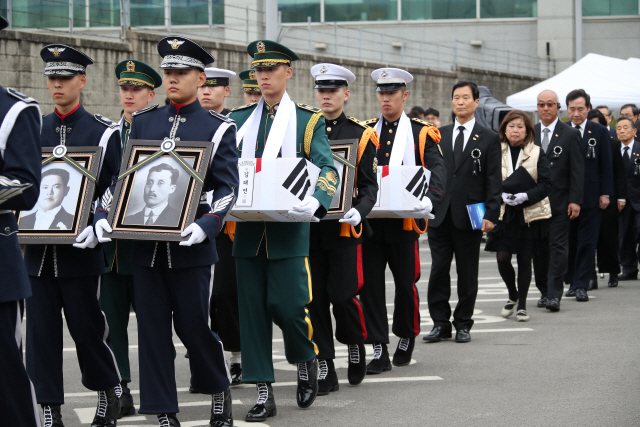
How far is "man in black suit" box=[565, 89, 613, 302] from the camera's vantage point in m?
11.3

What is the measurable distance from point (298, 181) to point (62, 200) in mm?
1355

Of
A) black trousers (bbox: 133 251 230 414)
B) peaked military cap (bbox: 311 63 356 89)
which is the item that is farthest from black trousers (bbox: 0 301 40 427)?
peaked military cap (bbox: 311 63 356 89)

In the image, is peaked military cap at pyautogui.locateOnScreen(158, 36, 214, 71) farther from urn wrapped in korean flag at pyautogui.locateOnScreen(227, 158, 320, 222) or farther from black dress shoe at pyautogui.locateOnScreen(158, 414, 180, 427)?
black dress shoe at pyautogui.locateOnScreen(158, 414, 180, 427)

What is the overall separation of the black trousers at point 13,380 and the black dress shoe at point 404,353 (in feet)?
13.0

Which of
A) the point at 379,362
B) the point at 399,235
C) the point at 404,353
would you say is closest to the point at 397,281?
the point at 399,235

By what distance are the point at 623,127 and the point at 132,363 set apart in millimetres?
8307

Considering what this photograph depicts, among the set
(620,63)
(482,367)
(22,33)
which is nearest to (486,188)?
(482,367)

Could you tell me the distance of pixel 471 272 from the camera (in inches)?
338

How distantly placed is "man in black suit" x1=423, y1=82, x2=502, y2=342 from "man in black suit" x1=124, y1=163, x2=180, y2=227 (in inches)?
150

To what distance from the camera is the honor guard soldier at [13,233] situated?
4.02 meters

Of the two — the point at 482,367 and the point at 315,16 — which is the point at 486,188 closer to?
the point at 482,367

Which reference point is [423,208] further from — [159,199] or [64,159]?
[64,159]

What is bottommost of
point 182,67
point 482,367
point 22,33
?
point 482,367

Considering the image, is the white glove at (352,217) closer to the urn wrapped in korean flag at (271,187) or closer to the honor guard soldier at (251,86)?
the urn wrapped in korean flag at (271,187)
